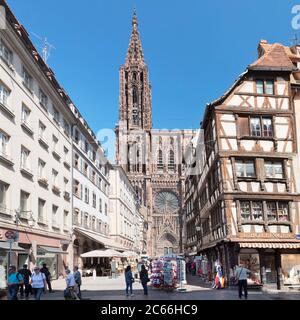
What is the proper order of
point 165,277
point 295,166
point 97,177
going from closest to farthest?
point 165,277
point 295,166
point 97,177

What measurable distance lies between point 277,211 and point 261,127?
489 centimetres

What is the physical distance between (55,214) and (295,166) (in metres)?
16.0

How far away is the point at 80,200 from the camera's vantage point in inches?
1432

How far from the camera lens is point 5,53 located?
66.6 ft

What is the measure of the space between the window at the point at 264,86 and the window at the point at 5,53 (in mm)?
13800

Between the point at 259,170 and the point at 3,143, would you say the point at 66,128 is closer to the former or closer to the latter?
the point at 3,143

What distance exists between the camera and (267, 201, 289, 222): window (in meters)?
23.3

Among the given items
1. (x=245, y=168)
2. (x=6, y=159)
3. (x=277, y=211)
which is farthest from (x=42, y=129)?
(x=277, y=211)

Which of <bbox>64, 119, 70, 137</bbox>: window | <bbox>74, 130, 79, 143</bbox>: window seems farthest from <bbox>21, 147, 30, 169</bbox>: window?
<bbox>74, 130, 79, 143</bbox>: window

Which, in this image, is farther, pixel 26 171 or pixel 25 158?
pixel 25 158

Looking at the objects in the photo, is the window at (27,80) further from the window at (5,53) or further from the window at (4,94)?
the window at (4,94)

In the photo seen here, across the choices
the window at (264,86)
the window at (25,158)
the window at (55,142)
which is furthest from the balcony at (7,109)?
the window at (264,86)
